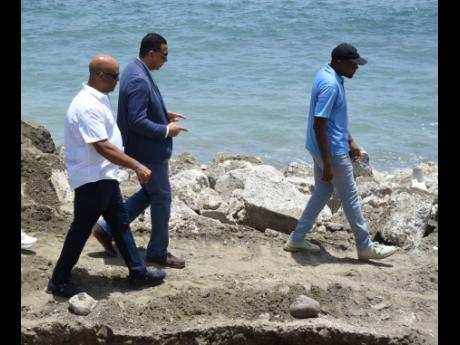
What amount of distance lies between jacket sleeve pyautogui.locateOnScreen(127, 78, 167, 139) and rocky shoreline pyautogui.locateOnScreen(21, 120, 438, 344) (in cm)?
112

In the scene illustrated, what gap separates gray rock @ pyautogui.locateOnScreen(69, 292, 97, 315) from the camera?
5395 mm

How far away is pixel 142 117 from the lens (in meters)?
5.83

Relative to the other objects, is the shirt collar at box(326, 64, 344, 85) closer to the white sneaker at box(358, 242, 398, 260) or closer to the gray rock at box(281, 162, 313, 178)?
the white sneaker at box(358, 242, 398, 260)

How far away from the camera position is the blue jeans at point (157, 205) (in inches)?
241

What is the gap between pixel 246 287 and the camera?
231 inches

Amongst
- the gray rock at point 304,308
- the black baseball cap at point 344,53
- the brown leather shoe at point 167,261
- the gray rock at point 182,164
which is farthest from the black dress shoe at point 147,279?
the gray rock at point 182,164

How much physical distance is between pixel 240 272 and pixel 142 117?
150 centimetres

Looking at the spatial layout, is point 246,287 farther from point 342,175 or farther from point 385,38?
point 385,38

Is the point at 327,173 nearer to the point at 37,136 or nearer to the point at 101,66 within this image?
the point at 101,66

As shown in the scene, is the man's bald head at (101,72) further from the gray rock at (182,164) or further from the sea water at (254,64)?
the sea water at (254,64)

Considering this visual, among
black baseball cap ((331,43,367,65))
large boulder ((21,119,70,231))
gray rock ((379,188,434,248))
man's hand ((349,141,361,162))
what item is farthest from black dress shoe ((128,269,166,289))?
gray rock ((379,188,434,248))

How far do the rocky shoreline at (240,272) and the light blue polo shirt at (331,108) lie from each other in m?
1.03

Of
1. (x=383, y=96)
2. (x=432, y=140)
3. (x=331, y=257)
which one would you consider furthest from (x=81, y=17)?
(x=331, y=257)

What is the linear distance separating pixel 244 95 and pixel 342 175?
1006 centimetres
